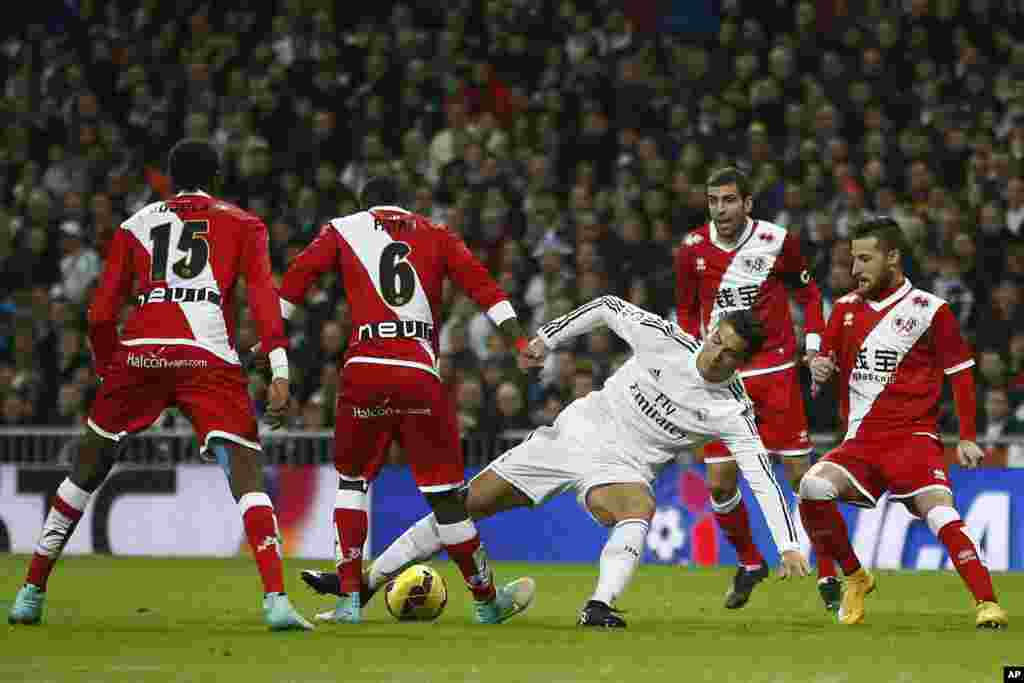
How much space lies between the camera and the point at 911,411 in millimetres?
10016

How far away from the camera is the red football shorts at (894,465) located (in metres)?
9.86

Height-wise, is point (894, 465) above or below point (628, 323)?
below

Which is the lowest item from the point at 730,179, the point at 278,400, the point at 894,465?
the point at 894,465

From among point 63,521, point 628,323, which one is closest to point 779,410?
point 628,323

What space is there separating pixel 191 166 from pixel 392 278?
1.12 metres

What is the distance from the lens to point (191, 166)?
932 cm

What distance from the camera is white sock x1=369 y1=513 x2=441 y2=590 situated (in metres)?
9.77

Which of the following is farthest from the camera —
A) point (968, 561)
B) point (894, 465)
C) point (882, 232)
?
point (882, 232)

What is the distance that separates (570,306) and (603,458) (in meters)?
8.12

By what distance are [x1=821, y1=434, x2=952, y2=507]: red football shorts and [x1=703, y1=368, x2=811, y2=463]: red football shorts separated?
1.65 metres

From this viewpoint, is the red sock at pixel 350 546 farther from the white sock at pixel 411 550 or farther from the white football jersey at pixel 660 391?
the white football jersey at pixel 660 391

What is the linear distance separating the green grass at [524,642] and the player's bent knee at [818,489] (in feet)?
2.17

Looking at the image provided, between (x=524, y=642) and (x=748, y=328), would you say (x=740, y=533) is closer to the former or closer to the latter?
(x=748, y=328)

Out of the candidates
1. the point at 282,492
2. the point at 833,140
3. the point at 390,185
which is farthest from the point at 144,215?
the point at 833,140
